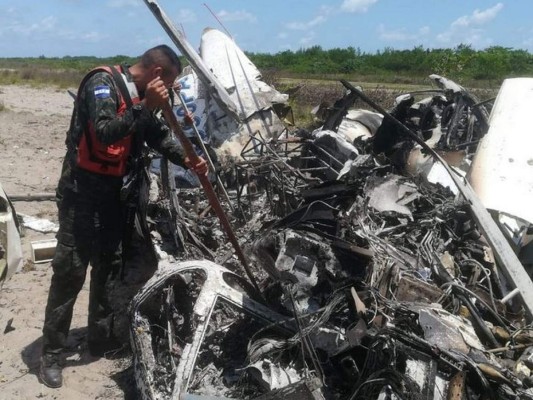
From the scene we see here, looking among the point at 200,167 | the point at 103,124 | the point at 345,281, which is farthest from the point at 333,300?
the point at 103,124

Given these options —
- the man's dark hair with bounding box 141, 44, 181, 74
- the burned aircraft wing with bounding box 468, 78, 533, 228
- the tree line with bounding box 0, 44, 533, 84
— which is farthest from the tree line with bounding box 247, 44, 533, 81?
the man's dark hair with bounding box 141, 44, 181, 74

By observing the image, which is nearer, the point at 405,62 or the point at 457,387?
the point at 457,387

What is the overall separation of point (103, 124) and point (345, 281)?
5.49 ft

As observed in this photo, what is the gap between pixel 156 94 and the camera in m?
3.11

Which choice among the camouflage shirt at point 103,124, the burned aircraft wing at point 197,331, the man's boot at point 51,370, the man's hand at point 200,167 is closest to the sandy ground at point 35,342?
the man's boot at point 51,370

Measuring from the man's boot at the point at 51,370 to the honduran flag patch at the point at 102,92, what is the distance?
1781mm

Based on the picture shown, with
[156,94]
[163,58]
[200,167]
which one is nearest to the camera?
[156,94]

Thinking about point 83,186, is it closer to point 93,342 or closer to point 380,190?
point 93,342

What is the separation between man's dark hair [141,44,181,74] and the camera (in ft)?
11.2

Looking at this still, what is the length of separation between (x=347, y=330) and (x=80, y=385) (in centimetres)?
195

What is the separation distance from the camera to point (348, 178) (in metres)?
4.66

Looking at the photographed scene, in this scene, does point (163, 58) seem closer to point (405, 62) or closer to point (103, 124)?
point (103, 124)

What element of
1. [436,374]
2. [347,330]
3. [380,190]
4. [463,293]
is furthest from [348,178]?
[436,374]

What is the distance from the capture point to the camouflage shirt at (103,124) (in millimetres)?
3158
